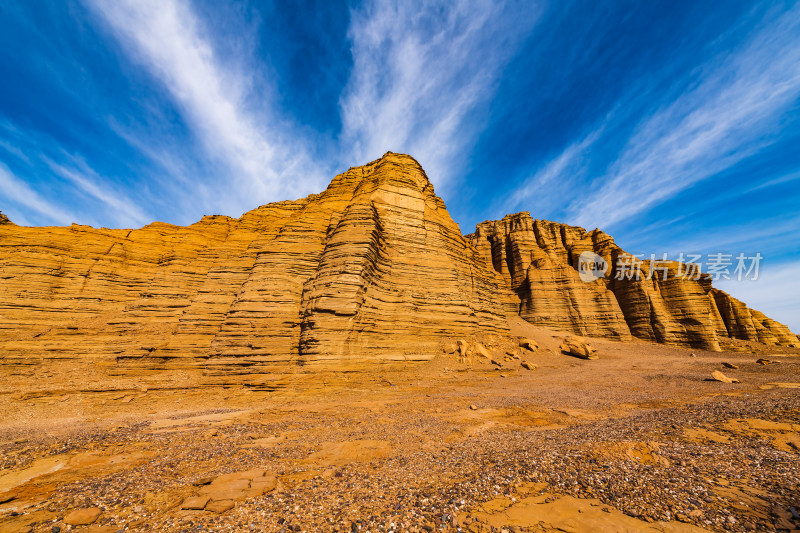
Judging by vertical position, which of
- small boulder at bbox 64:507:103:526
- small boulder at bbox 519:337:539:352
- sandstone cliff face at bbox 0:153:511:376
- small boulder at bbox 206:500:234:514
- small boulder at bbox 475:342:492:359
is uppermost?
sandstone cliff face at bbox 0:153:511:376

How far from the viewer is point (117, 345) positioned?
→ 20.4 meters

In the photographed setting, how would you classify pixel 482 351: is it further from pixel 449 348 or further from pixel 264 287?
pixel 264 287

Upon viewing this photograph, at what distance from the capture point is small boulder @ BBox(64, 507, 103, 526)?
4.48 m

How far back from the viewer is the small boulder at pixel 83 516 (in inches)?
176

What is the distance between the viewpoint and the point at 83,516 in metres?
4.61

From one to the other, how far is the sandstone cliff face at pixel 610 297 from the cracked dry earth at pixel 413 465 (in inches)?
1399

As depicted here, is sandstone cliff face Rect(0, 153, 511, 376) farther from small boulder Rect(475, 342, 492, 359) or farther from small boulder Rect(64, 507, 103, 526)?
small boulder Rect(64, 507, 103, 526)

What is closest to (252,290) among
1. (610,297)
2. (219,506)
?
(219,506)

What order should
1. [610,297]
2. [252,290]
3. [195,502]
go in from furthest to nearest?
1. [610,297]
2. [252,290]
3. [195,502]

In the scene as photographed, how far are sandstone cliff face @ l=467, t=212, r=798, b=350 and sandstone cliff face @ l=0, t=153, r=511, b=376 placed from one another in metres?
23.1

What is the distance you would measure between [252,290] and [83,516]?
20.0 meters

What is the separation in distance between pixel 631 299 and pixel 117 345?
230ft

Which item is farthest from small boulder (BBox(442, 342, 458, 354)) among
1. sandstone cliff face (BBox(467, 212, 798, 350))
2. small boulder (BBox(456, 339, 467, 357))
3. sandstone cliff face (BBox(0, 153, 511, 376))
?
sandstone cliff face (BBox(467, 212, 798, 350))

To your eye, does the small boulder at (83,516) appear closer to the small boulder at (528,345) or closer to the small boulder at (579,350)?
the small boulder at (528,345)
